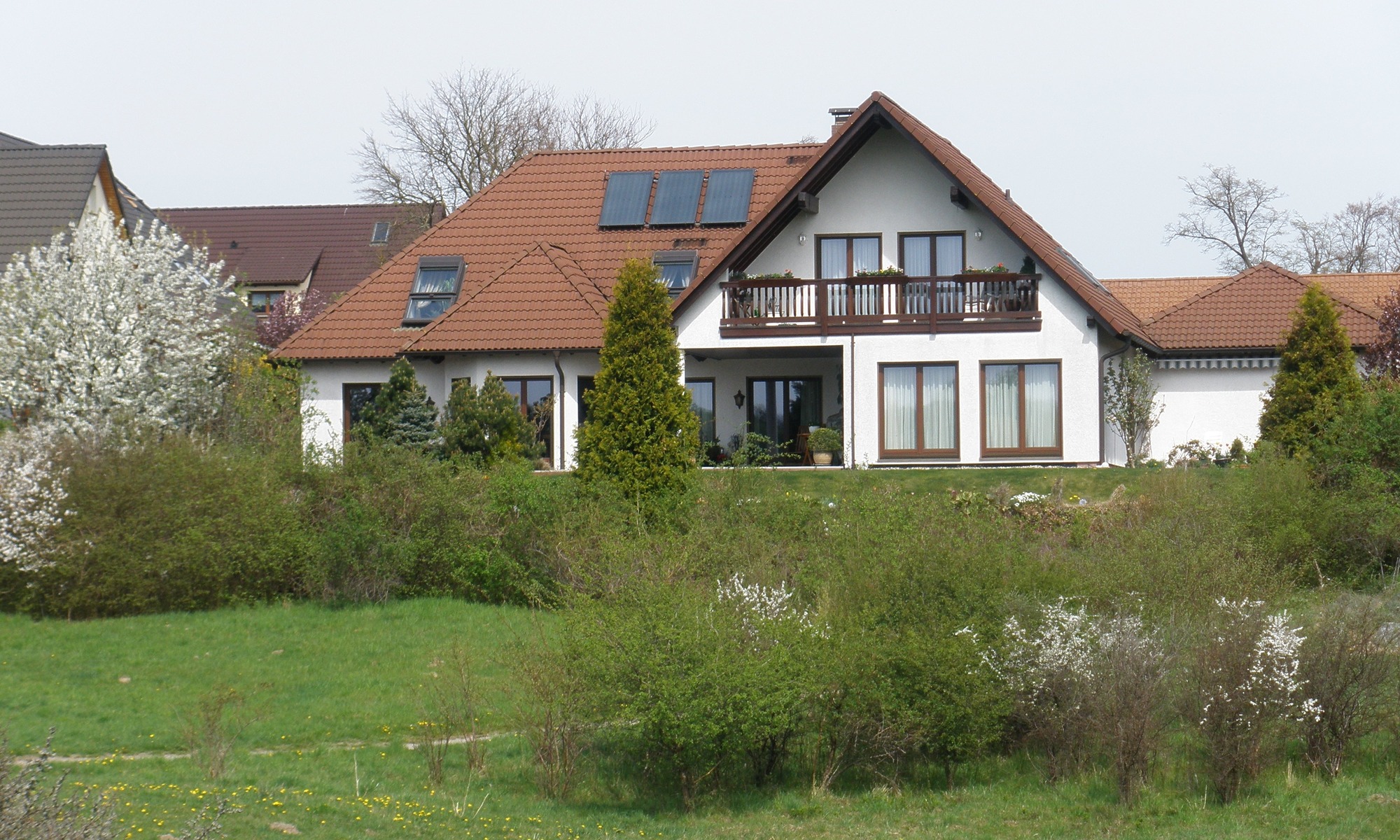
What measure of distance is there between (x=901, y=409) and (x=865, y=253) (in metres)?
3.39

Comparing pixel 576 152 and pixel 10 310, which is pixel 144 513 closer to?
pixel 10 310

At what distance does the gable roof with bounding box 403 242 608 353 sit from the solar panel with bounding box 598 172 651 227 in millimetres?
2533

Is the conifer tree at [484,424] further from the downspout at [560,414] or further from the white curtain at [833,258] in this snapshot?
the white curtain at [833,258]

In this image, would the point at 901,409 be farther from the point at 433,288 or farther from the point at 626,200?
the point at 433,288

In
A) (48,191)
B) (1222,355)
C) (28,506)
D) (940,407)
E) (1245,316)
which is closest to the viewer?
(28,506)

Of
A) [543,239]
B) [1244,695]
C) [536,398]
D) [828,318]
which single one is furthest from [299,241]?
[1244,695]

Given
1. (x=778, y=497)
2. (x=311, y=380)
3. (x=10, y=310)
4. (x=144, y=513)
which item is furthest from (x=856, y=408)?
(x=10, y=310)

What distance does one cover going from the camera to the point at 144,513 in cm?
1806

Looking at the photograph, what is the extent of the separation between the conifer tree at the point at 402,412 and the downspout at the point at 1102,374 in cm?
1212

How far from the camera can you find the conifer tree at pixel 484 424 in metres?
22.8

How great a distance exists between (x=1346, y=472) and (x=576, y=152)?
19287 mm

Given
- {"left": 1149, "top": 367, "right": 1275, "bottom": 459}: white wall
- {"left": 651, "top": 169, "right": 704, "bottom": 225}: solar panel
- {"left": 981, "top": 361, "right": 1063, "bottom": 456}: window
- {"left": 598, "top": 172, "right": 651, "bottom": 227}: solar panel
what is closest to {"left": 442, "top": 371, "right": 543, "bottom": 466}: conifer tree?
{"left": 598, "top": 172, "right": 651, "bottom": 227}: solar panel

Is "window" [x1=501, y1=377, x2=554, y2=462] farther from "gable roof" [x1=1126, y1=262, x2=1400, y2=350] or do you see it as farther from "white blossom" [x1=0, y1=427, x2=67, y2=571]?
"gable roof" [x1=1126, y1=262, x2=1400, y2=350]

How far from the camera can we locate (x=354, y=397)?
2750cm
